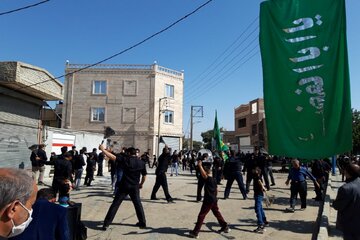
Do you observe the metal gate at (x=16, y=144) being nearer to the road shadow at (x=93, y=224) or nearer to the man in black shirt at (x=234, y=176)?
the road shadow at (x=93, y=224)

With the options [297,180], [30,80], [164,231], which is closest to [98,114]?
[30,80]

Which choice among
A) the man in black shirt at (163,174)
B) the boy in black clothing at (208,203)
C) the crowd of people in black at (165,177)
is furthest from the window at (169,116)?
the boy in black clothing at (208,203)

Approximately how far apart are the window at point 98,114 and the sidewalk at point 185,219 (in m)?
26.3

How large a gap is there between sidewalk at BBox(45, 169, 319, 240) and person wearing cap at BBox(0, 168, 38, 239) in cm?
429

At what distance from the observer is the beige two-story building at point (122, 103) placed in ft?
122

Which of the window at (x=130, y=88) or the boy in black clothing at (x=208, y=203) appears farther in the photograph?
the window at (x=130, y=88)

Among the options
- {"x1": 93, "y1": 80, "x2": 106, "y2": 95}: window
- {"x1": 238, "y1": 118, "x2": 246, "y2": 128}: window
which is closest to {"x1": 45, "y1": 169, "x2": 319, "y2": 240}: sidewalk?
{"x1": 93, "y1": 80, "x2": 106, "y2": 95}: window

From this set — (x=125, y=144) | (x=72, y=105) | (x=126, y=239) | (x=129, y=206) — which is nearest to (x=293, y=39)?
(x=126, y=239)

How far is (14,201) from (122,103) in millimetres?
36521

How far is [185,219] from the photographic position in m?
8.36

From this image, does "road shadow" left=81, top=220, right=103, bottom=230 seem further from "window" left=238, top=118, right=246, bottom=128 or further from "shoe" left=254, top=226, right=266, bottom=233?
"window" left=238, top=118, right=246, bottom=128

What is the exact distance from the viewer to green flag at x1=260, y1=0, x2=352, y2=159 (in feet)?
15.3

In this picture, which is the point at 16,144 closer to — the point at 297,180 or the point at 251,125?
the point at 297,180

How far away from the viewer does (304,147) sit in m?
4.88
